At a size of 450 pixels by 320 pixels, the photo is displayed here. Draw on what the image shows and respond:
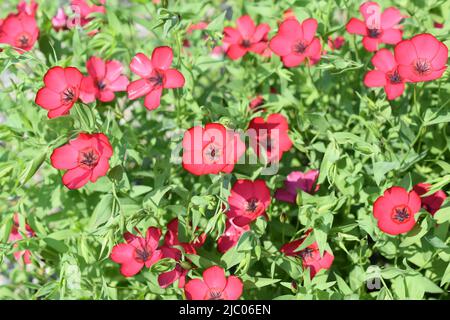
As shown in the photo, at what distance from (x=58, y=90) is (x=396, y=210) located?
33.8 inches

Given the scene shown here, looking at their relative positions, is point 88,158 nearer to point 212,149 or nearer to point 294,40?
point 212,149

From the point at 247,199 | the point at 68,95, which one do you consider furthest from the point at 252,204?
the point at 68,95

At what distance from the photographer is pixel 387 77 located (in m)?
1.58

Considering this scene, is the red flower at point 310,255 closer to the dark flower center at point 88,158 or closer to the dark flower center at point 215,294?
the dark flower center at point 215,294

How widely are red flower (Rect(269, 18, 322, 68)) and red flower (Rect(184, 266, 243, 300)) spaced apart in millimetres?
620

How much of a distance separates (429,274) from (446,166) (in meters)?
0.30

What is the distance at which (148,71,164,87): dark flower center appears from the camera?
1598 mm

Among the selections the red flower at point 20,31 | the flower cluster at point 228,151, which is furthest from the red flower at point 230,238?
the red flower at point 20,31

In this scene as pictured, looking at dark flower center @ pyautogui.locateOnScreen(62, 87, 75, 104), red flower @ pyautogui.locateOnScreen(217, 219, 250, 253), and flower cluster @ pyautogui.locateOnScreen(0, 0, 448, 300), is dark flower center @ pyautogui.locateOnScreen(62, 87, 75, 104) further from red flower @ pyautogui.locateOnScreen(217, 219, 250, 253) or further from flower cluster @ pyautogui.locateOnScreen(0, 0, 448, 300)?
red flower @ pyautogui.locateOnScreen(217, 219, 250, 253)

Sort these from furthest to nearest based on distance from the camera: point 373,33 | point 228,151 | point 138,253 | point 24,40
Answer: point 24,40, point 373,33, point 138,253, point 228,151

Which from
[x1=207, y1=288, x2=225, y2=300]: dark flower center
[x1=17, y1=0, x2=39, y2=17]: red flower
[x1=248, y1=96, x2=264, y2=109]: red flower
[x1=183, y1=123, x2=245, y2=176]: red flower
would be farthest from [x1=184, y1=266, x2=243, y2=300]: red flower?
[x1=17, y1=0, x2=39, y2=17]: red flower

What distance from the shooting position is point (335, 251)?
6.06 ft
